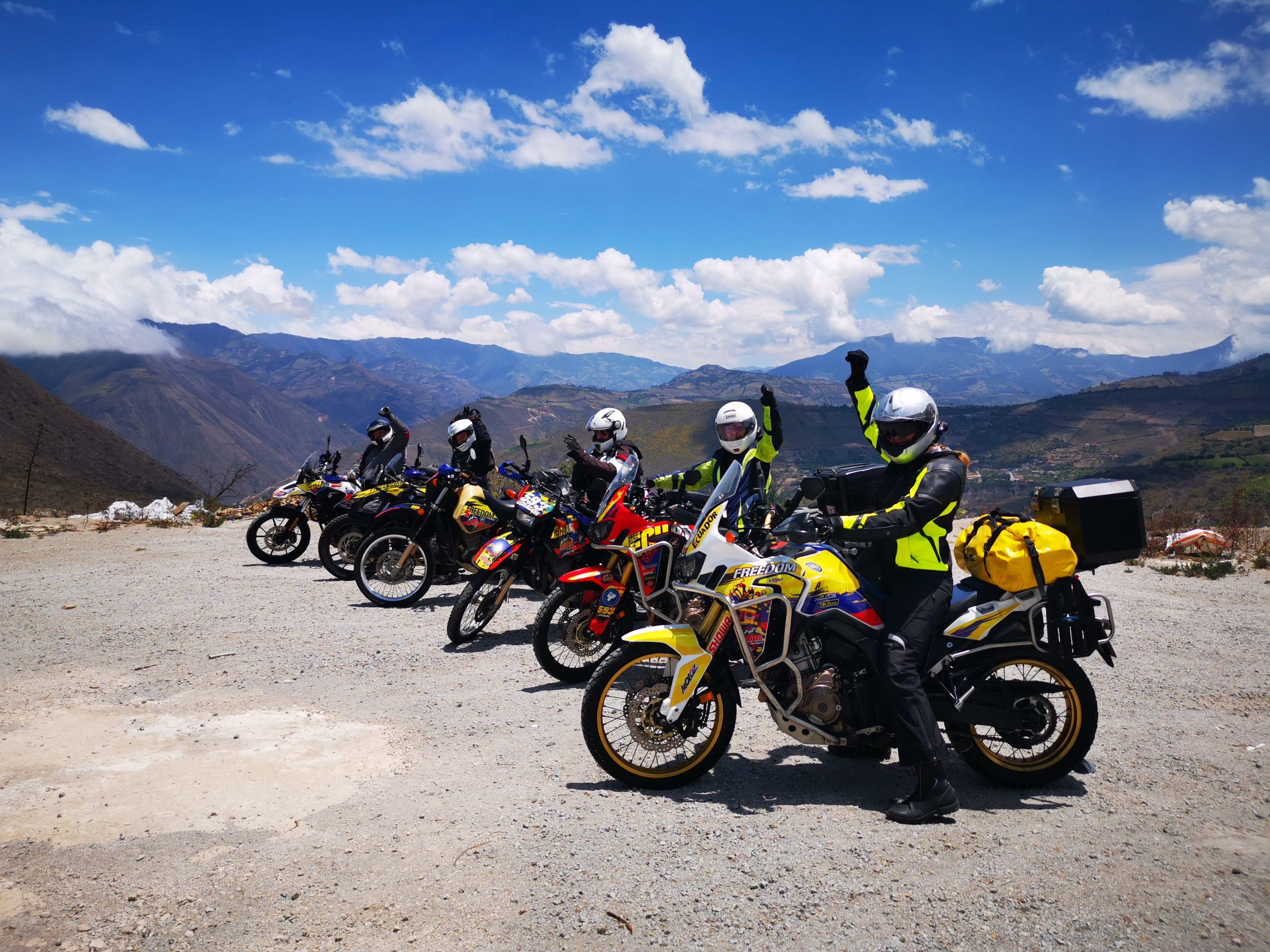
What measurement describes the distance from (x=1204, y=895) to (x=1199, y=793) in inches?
47.4

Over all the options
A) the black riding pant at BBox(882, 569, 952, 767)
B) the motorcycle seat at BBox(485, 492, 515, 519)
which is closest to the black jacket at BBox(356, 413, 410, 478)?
the motorcycle seat at BBox(485, 492, 515, 519)

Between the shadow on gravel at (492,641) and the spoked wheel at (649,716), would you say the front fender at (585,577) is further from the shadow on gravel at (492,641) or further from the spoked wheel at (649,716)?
the spoked wheel at (649,716)

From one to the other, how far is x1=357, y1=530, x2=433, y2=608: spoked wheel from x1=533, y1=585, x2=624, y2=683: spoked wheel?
3146mm

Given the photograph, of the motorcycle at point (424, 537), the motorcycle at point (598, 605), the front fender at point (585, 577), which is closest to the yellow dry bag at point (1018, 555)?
the motorcycle at point (598, 605)

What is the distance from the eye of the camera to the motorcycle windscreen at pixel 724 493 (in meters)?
4.41

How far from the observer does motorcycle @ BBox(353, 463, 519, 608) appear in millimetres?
8781

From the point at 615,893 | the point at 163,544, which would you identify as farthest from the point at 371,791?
the point at 163,544

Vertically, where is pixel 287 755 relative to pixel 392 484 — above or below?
below

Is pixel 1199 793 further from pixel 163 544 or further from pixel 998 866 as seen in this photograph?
pixel 163 544

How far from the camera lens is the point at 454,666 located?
674 centimetres

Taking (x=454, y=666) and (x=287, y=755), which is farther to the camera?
(x=454, y=666)

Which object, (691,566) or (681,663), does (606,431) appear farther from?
(681,663)

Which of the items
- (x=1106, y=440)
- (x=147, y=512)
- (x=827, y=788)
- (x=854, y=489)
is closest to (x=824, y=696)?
(x=827, y=788)

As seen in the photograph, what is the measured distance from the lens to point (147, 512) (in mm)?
19109
